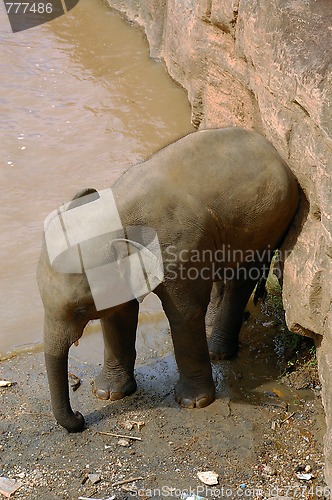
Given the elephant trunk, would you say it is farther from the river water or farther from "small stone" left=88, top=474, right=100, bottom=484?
the river water

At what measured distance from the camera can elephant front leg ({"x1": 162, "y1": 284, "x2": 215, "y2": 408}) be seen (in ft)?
14.2

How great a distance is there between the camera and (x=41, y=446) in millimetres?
4234

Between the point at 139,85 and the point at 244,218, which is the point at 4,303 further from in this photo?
the point at 139,85

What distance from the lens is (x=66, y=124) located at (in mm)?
8852

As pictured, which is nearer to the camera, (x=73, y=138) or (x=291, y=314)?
(x=291, y=314)

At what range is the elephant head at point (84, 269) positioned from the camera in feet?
12.5

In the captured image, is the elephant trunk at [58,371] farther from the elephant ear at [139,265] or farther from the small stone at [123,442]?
the elephant ear at [139,265]

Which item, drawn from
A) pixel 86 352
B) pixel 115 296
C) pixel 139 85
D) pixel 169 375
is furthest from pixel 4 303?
pixel 139 85

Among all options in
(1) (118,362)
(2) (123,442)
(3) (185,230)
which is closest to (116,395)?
(1) (118,362)

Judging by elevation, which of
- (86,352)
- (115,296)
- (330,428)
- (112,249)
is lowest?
(86,352)

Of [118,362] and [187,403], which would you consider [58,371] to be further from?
[187,403]

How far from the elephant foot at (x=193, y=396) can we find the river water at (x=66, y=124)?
0.71 metres

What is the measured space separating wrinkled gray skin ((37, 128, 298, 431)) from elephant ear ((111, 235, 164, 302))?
0.11m

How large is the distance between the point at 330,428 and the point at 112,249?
1601 millimetres
